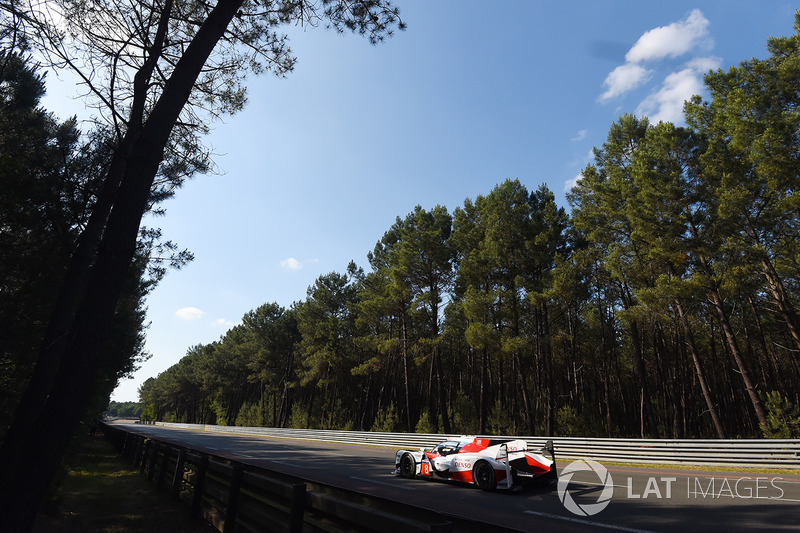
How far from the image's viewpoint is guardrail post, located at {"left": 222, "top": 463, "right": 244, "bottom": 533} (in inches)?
169

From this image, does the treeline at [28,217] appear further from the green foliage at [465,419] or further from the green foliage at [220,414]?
the green foliage at [220,414]

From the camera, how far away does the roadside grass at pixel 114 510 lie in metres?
5.03

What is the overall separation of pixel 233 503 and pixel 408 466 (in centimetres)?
640

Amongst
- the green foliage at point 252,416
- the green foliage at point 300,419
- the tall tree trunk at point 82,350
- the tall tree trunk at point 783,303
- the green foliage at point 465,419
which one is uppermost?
the tall tree trunk at point 783,303

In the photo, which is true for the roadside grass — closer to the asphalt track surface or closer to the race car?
the asphalt track surface

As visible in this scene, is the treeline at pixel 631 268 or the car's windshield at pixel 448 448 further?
the treeline at pixel 631 268

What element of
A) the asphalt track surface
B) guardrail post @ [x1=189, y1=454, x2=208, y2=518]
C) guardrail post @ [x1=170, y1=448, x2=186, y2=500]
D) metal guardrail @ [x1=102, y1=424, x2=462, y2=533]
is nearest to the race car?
the asphalt track surface

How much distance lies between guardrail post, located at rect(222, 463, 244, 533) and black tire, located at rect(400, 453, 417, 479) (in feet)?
20.5

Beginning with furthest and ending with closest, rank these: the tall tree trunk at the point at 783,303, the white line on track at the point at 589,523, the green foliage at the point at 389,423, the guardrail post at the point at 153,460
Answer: the green foliage at the point at 389,423 → the tall tree trunk at the point at 783,303 → the guardrail post at the point at 153,460 → the white line on track at the point at 589,523

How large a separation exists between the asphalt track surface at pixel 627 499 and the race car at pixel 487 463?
25 cm

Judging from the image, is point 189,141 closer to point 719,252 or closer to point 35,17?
point 35,17

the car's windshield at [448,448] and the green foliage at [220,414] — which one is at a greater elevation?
the car's windshield at [448,448]

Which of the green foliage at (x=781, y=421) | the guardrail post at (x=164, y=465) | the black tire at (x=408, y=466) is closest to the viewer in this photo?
the guardrail post at (x=164, y=465)

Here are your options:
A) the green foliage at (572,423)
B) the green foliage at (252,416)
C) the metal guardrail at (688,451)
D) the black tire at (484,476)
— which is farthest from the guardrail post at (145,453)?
the green foliage at (252,416)
